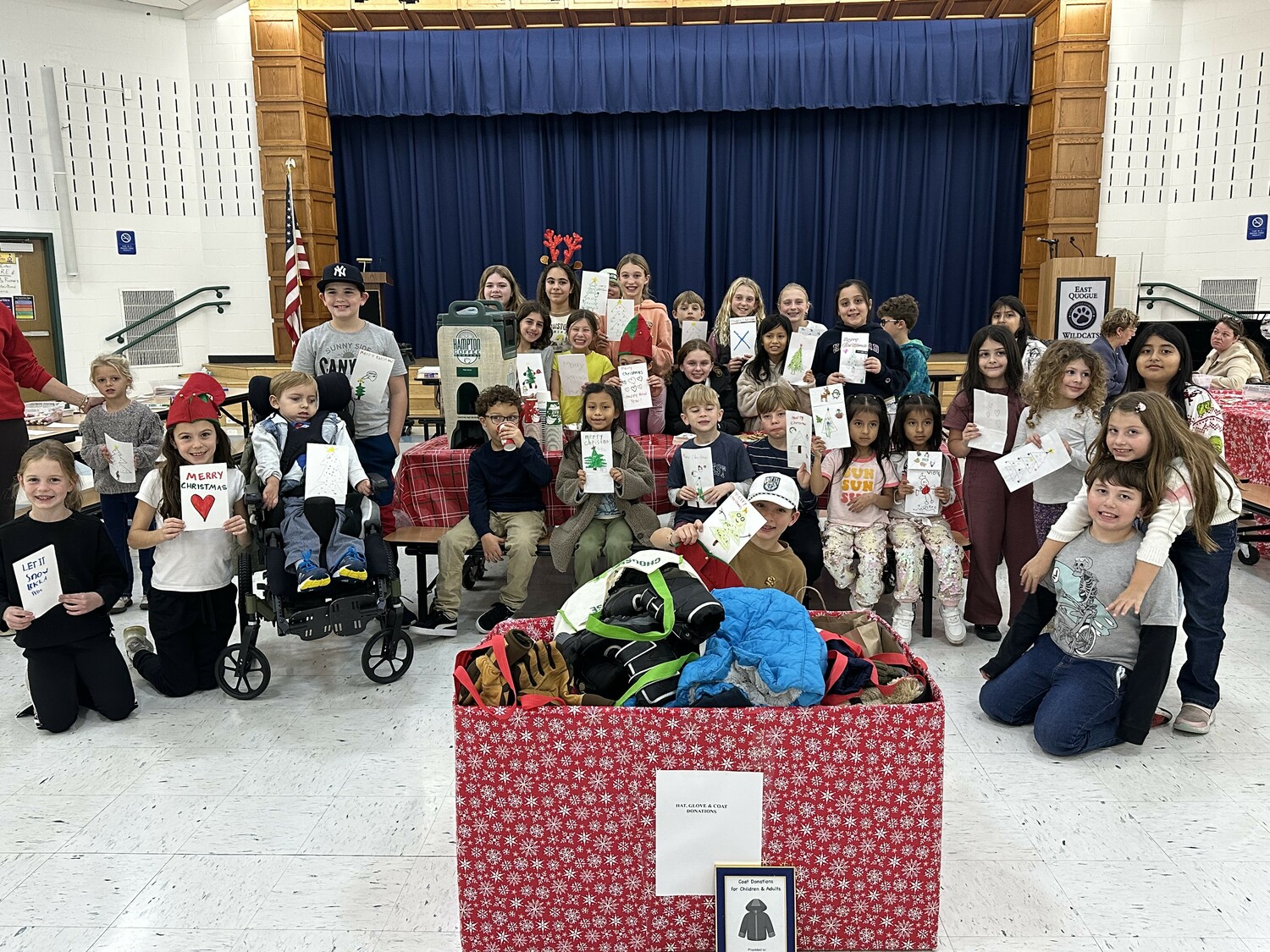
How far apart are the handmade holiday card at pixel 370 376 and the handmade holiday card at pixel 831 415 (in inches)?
74.8

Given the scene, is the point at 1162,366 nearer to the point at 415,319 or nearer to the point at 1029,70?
the point at 1029,70

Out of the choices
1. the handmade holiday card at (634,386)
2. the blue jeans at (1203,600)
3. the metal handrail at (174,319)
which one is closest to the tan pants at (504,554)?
the handmade holiday card at (634,386)

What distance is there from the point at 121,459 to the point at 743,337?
3001 millimetres

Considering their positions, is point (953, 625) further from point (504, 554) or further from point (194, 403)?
point (194, 403)

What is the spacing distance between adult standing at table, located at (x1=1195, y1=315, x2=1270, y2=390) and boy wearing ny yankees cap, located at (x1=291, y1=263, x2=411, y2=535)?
17.5 feet

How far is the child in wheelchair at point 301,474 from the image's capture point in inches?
139

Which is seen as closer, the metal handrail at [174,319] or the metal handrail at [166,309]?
the metal handrail at [166,309]

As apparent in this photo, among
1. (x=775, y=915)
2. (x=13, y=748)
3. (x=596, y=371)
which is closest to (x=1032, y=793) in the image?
(x=775, y=915)

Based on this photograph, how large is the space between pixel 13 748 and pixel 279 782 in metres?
1.01

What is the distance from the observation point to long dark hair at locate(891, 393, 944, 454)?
13.0ft

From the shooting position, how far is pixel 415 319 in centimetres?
1226

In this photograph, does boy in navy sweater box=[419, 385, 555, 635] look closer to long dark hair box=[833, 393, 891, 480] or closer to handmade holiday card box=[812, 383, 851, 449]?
handmade holiday card box=[812, 383, 851, 449]

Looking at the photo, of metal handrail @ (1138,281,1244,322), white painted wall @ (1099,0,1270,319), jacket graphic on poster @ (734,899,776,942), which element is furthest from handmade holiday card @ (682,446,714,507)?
white painted wall @ (1099,0,1270,319)

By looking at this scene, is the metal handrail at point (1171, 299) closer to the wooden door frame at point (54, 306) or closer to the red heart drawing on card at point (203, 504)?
the red heart drawing on card at point (203, 504)
